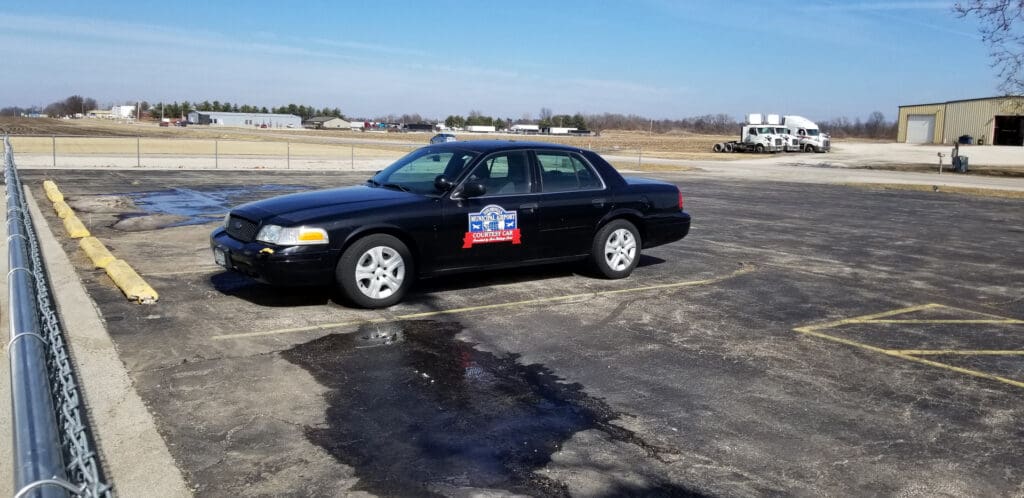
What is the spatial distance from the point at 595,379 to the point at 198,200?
558 inches

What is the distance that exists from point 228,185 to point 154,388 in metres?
17.8

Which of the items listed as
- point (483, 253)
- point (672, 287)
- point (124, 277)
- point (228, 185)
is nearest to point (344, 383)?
point (483, 253)

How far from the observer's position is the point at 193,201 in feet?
58.3

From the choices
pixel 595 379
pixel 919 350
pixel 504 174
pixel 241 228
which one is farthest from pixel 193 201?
pixel 919 350

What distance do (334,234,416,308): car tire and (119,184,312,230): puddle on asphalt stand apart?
698cm

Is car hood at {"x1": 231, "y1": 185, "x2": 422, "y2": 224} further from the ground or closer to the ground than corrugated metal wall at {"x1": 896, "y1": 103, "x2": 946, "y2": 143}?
closer to the ground

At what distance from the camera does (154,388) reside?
553 centimetres

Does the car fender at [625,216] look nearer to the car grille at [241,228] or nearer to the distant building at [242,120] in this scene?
the car grille at [241,228]

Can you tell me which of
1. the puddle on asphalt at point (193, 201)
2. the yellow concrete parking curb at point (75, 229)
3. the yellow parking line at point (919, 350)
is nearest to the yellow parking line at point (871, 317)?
the yellow parking line at point (919, 350)

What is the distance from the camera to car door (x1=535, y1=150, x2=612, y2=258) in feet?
29.6

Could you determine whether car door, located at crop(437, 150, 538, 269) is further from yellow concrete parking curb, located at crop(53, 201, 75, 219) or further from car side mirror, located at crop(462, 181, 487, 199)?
yellow concrete parking curb, located at crop(53, 201, 75, 219)

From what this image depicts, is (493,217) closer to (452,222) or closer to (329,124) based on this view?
(452,222)

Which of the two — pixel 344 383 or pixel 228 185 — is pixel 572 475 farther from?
pixel 228 185

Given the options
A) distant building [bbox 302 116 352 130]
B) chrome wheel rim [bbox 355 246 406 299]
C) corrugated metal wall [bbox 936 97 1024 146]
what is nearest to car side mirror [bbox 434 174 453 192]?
chrome wheel rim [bbox 355 246 406 299]
